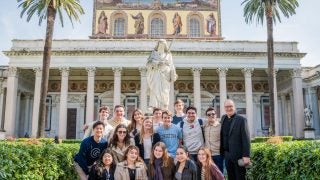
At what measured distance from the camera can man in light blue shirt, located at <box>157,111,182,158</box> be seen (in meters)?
7.91

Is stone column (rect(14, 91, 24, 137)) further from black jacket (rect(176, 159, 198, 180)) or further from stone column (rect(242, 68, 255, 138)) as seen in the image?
black jacket (rect(176, 159, 198, 180))

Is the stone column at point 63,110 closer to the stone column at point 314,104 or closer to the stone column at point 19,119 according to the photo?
the stone column at point 19,119

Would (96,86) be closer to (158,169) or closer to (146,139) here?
(146,139)

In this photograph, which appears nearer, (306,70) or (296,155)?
(296,155)

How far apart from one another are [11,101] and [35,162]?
32768 mm

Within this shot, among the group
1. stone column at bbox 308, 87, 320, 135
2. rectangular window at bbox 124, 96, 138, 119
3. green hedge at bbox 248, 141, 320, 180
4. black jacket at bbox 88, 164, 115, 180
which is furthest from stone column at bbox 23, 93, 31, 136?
black jacket at bbox 88, 164, 115, 180

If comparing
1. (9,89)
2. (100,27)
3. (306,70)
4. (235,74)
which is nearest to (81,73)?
(100,27)

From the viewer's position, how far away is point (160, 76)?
1359cm

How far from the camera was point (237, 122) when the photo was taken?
7.64 meters

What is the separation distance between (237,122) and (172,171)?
5.85ft

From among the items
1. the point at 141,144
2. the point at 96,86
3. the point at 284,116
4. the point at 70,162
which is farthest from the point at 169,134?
the point at 284,116

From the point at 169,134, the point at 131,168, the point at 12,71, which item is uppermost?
the point at 12,71

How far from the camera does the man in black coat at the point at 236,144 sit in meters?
7.48

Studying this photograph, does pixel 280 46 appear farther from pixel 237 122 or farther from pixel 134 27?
pixel 237 122
